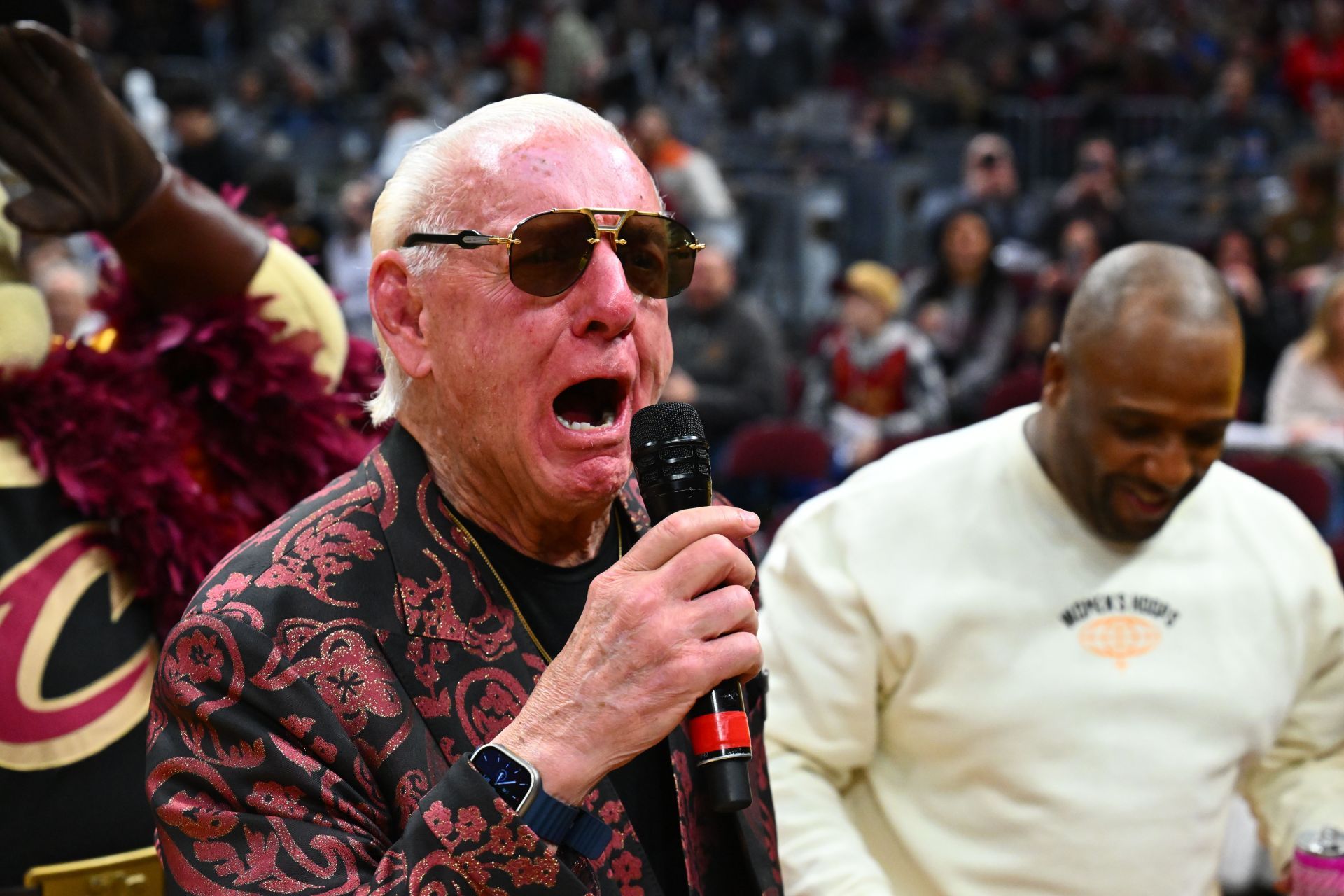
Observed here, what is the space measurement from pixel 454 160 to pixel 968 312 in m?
6.40

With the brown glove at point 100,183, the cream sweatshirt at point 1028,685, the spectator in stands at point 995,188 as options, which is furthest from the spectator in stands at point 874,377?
the brown glove at point 100,183

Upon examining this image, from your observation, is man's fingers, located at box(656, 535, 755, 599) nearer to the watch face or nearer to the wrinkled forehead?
the watch face

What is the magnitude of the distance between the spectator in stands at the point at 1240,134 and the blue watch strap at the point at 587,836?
411 inches

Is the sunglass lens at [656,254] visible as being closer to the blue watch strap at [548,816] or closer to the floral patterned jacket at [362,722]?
the floral patterned jacket at [362,722]

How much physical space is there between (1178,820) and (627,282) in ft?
4.69

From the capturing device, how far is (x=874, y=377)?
278 inches

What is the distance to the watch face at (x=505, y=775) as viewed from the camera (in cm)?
128

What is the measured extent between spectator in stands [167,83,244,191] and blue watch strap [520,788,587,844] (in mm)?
6469

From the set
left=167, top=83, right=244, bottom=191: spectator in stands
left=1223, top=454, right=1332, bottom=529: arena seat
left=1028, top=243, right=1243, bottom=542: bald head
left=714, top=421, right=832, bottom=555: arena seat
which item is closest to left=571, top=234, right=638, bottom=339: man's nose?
left=1028, top=243, right=1243, bottom=542: bald head

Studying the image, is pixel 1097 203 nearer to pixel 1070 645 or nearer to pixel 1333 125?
pixel 1333 125

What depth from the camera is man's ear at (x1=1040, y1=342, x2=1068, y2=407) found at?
2504mm

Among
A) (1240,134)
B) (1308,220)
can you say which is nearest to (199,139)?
(1308,220)

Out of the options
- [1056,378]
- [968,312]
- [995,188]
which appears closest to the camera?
[1056,378]

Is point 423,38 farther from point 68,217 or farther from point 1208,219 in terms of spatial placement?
point 68,217
